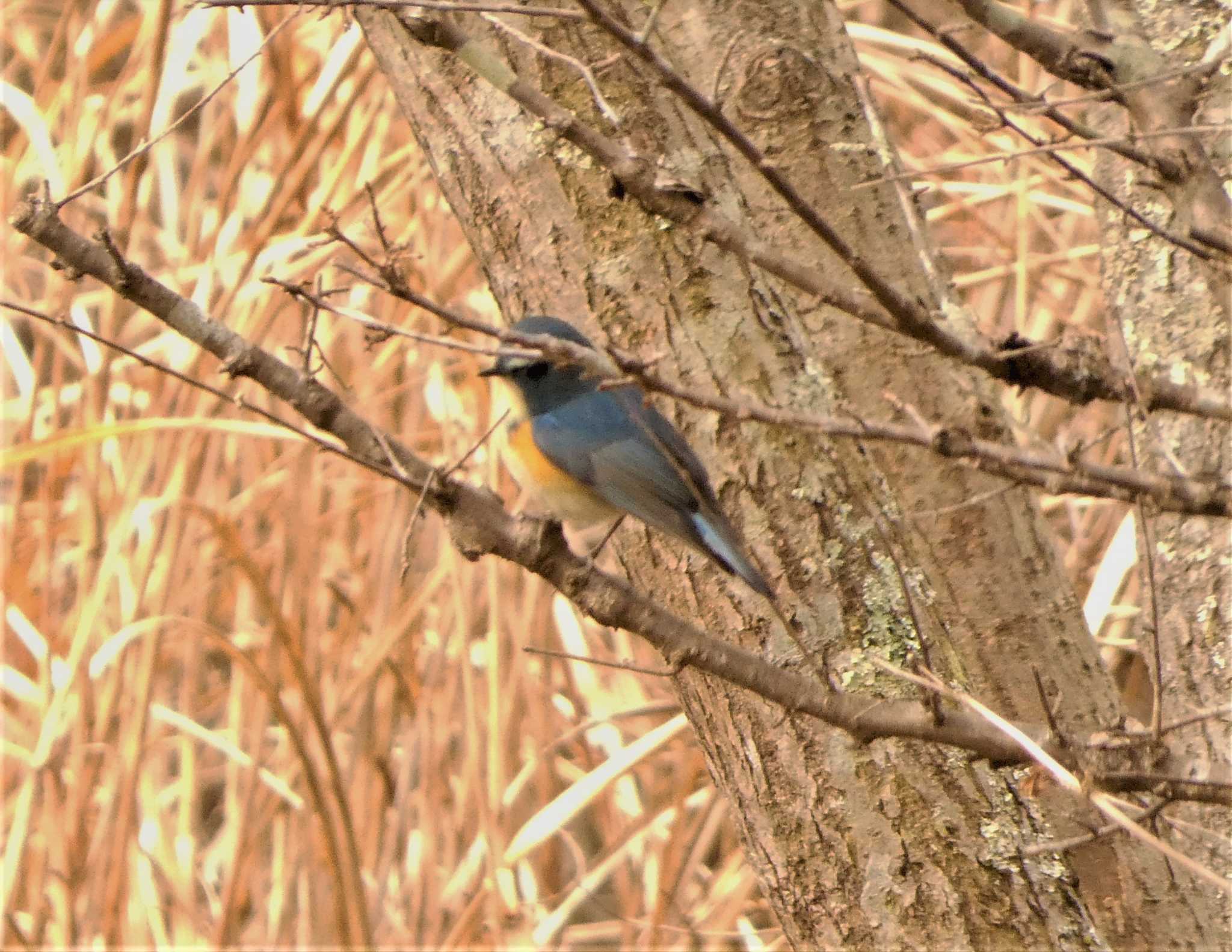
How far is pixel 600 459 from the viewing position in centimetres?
199

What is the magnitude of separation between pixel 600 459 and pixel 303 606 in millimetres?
1326

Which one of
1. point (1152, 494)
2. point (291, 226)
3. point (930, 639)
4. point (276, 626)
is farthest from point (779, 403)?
point (291, 226)

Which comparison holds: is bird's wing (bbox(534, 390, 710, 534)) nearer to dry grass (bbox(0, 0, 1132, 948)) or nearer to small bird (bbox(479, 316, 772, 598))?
small bird (bbox(479, 316, 772, 598))

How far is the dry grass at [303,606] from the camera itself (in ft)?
9.19

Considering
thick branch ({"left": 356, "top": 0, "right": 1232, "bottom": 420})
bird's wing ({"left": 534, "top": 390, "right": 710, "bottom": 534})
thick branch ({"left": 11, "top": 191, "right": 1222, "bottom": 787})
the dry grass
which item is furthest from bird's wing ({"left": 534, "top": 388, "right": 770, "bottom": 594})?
the dry grass

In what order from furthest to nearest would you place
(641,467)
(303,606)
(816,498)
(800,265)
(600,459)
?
(303,606)
(600,459)
(641,467)
(816,498)
(800,265)

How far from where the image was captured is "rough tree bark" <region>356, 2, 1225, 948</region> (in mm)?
1588

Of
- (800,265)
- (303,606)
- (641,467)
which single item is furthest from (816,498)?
(303,606)

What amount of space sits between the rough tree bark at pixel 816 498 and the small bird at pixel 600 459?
0.23 feet

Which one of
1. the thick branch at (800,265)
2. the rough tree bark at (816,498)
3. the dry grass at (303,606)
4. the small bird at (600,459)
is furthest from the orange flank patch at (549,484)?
the thick branch at (800,265)

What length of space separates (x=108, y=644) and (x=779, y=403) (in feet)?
5.40

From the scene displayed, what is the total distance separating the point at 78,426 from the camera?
2871 millimetres

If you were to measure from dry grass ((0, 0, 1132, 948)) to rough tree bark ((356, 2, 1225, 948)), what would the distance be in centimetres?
89

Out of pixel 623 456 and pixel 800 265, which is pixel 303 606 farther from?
pixel 800 265
